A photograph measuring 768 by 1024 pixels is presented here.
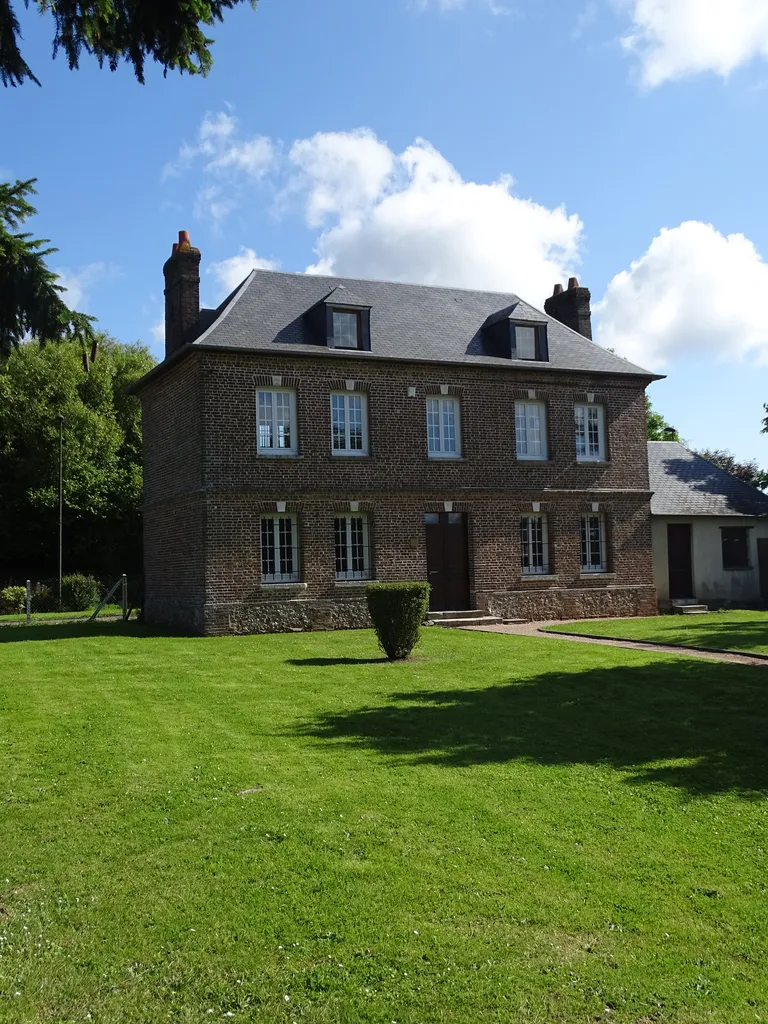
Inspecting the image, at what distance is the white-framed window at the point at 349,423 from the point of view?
22.1m

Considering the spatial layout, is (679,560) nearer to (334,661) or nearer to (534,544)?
(534,544)

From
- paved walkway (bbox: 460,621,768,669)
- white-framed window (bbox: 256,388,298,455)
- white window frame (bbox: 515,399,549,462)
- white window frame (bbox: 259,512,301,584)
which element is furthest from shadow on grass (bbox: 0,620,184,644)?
white window frame (bbox: 515,399,549,462)

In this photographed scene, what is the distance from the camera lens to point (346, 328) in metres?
22.4

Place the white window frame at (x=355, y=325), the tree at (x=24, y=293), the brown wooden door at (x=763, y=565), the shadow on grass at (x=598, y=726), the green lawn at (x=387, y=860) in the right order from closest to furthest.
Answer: the green lawn at (x=387, y=860) → the shadow on grass at (x=598, y=726) → the tree at (x=24, y=293) → the white window frame at (x=355, y=325) → the brown wooden door at (x=763, y=565)

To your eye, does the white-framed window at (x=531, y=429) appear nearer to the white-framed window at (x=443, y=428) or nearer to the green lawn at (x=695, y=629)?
the white-framed window at (x=443, y=428)

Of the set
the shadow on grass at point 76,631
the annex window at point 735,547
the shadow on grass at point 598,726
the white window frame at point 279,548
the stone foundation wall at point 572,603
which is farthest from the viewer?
the annex window at point 735,547

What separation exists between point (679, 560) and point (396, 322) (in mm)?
11228

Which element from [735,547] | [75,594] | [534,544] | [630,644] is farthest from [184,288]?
[735,547]

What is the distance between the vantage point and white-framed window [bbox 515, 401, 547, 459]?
79.4 ft

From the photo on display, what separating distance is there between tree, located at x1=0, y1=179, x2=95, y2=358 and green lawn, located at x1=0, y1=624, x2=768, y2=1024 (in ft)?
17.8

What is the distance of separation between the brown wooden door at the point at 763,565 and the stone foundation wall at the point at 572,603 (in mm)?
4772

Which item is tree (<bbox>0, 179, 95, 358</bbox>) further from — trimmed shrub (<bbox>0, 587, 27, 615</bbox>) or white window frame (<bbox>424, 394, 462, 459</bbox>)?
trimmed shrub (<bbox>0, 587, 27, 615</bbox>)

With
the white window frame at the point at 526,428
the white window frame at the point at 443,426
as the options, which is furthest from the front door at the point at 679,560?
the white window frame at the point at 443,426

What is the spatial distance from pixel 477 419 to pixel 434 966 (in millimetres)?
19851
